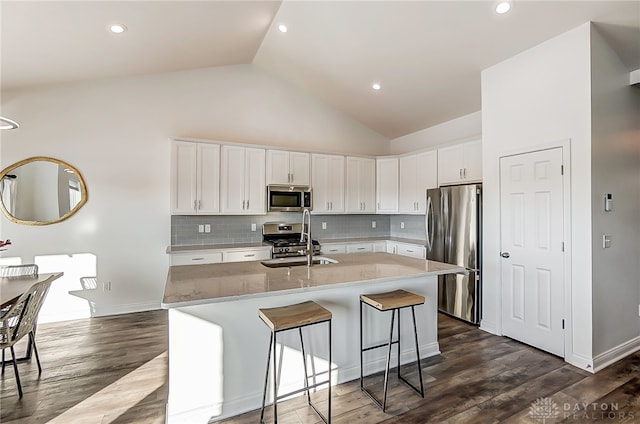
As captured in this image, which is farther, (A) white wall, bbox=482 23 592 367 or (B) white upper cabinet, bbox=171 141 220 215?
(B) white upper cabinet, bbox=171 141 220 215

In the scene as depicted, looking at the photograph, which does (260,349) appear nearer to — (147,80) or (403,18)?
(403,18)

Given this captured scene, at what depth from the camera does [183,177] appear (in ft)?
13.6

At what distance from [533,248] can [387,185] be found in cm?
271

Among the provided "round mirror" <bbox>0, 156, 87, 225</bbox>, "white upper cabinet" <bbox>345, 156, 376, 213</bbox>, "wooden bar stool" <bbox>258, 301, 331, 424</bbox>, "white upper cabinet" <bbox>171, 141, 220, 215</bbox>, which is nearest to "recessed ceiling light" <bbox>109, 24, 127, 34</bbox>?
"white upper cabinet" <bbox>171, 141, 220, 215</bbox>

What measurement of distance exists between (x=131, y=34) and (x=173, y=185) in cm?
177

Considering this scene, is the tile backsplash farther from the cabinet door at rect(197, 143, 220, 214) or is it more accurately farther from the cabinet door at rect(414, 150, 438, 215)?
the cabinet door at rect(414, 150, 438, 215)

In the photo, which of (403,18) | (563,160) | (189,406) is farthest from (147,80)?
(563,160)

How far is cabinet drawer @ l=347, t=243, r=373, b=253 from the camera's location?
511 centimetres

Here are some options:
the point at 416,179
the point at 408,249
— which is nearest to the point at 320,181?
the point at 416,179

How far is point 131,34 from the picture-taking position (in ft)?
10.3

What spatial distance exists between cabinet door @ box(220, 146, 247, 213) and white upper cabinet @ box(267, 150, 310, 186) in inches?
16.8

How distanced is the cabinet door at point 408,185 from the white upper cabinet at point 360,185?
0.49m

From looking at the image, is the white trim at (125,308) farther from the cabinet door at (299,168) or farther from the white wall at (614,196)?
the white wall at (614,196)

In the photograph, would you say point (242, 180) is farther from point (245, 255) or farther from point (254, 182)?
point (245, 255)
